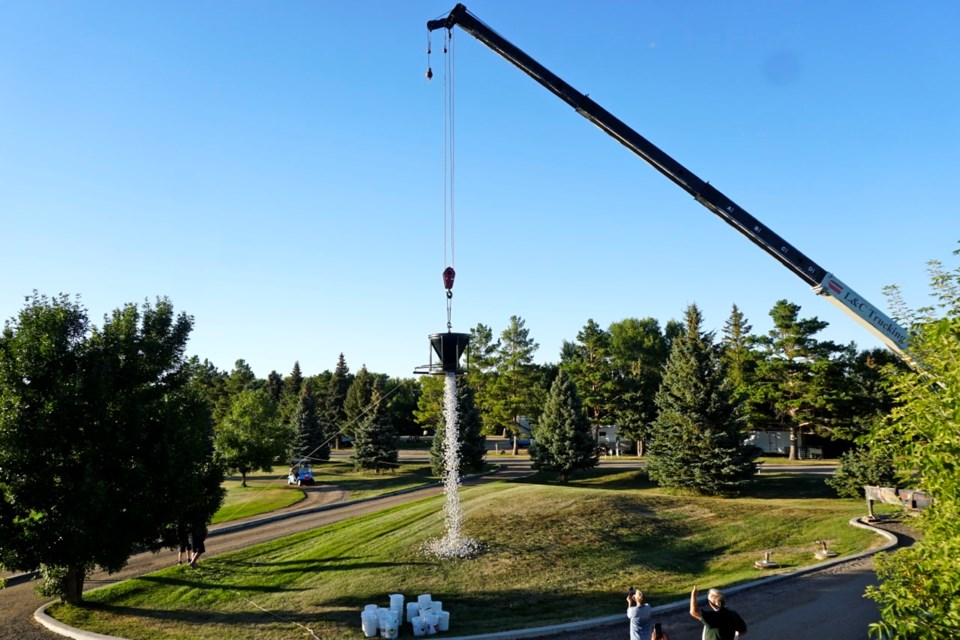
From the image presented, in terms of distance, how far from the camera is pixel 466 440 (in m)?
49.3

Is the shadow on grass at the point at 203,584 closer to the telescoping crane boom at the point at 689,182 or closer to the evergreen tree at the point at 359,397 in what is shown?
the telescoping crane boom at the point at 689,182

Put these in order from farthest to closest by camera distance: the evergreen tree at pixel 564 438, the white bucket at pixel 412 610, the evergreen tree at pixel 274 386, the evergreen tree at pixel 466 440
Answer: the evergreen tree at pixel 274 386 → the evergreen tree at pixel 466 440 → the evergreen tree at pixel 564 438 → the white bucket at pixel 412 610

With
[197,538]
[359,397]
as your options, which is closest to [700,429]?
[197,538]

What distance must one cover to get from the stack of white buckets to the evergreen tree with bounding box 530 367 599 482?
2825cm

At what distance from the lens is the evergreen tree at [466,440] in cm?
4909

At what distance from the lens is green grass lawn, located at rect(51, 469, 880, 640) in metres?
16.7

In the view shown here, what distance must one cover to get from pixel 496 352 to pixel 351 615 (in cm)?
4751

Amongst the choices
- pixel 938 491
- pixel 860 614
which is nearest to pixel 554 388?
pixel 860 614

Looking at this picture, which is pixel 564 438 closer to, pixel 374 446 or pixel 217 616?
pixel 374 446

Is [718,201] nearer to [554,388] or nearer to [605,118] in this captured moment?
[605,118]

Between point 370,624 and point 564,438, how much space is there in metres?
29.2

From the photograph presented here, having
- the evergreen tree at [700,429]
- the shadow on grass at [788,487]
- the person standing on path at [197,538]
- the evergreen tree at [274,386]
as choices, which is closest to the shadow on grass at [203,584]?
the person standing on path at [197,538]

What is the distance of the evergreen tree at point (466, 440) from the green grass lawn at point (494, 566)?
66.3 feet

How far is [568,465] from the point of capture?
42.3 m
